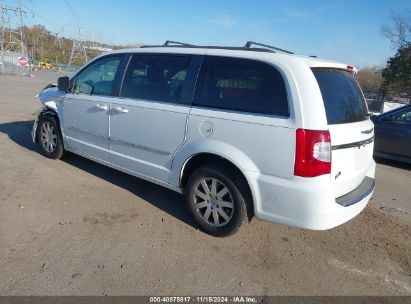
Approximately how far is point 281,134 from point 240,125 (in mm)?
415

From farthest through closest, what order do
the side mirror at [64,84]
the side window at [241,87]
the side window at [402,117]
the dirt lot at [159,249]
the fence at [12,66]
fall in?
the fence at [12,66], the side window at [402,117], the side mirror at [64,84], the side window at [241,87], the dirt lot at [159,249]

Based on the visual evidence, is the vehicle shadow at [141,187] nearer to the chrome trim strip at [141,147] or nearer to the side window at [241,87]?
the chrome trim strip at [141,147]

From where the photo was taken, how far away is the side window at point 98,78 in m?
4.84

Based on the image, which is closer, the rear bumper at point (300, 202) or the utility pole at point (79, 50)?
the rear bumper at point (300, 202)

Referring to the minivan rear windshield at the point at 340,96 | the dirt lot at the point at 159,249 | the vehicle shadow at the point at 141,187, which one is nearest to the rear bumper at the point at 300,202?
the dirt lot at the point at 159,249

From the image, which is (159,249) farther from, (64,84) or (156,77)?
(64,84)

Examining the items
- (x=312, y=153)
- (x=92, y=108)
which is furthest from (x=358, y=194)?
(x=92, y=108)


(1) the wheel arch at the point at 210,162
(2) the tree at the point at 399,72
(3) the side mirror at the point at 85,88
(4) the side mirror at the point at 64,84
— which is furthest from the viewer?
(2) the tree at the point at 399,72

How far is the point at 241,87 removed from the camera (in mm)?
3543

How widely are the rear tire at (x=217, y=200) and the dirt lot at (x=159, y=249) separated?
5.9 inches

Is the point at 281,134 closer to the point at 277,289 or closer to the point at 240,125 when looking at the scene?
the point at 240,125

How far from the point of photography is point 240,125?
135 inches

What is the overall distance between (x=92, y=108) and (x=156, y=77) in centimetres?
117

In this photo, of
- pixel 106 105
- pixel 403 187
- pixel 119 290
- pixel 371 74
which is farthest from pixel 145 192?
pixel 371 74
